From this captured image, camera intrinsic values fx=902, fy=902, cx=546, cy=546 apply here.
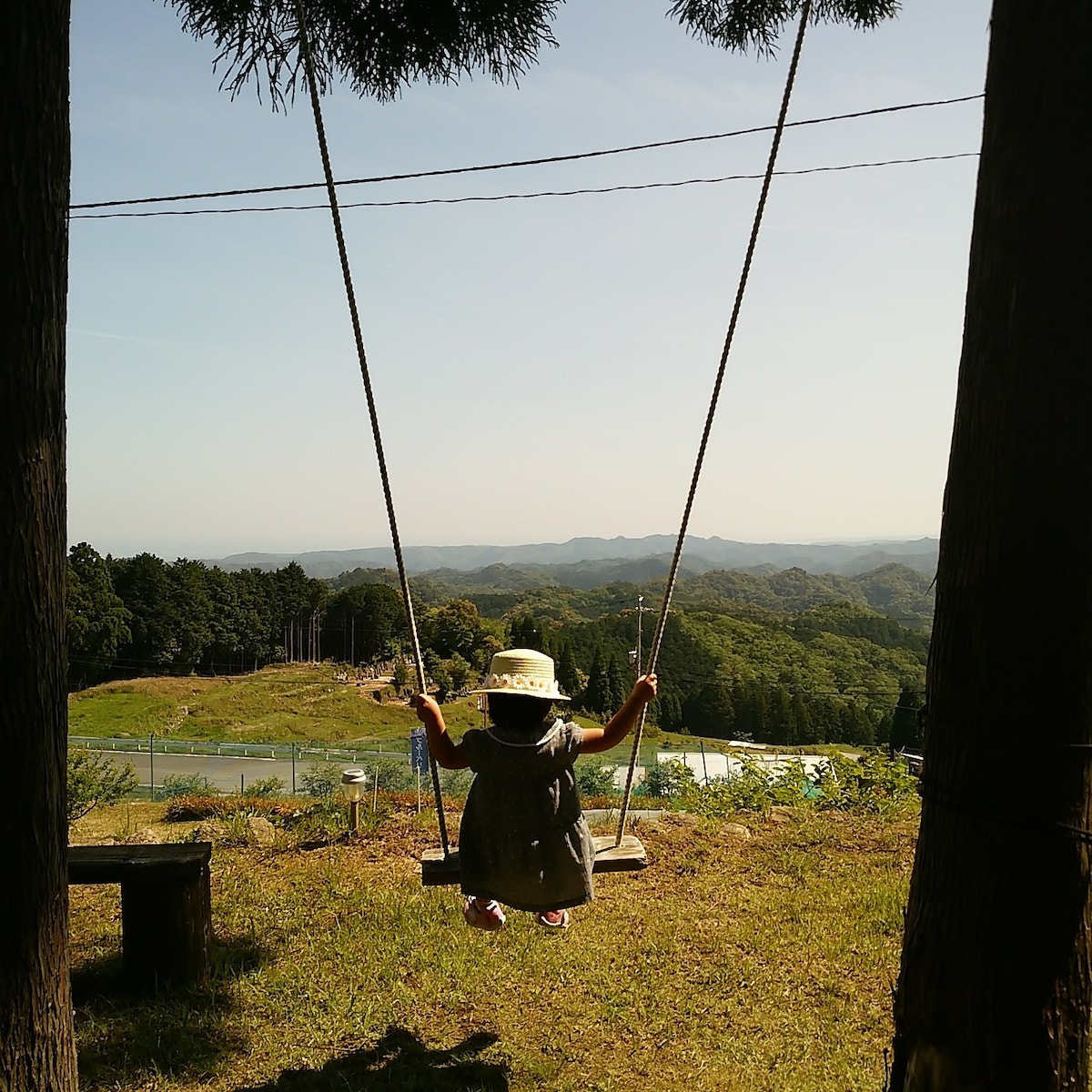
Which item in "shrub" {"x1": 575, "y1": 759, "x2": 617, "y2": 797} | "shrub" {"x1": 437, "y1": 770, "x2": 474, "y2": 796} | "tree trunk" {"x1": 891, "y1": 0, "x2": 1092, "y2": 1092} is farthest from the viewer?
"shrub" {"x1": 575, "y1": 759, "x2": 617, "y2": 797}

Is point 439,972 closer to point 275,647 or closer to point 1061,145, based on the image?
point 1061,145

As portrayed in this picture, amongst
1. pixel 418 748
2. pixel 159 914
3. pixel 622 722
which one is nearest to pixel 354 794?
pixel 159 914

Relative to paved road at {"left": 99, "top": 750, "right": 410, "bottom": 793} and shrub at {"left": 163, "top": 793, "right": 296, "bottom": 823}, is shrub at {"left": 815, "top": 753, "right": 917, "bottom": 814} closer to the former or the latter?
shrub at {"left": 163, "top": 793, "right": 296, "bottom": 823}

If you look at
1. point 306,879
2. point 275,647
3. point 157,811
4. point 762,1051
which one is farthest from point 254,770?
point 762,1051

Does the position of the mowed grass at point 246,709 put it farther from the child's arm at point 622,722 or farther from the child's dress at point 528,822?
the child's arm at point 622,722

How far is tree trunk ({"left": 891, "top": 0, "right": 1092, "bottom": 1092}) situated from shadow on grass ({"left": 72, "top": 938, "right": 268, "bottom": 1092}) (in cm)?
233

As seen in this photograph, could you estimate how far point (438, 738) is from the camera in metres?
2.86

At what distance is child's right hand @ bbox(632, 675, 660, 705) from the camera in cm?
286

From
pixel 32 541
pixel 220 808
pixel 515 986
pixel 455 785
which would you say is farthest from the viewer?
pixel 455 785

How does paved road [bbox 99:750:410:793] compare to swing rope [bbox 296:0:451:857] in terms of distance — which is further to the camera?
paved road [bbox 99:750:410:793]

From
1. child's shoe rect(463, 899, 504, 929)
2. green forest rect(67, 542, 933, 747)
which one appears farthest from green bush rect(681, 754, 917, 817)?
green forest rect(67, 542, 933, 747)

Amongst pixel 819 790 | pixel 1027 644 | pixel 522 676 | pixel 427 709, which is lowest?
pixel 819 790

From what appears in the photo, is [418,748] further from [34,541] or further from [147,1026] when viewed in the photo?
[34,541]

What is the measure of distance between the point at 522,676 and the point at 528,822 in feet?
1.53
